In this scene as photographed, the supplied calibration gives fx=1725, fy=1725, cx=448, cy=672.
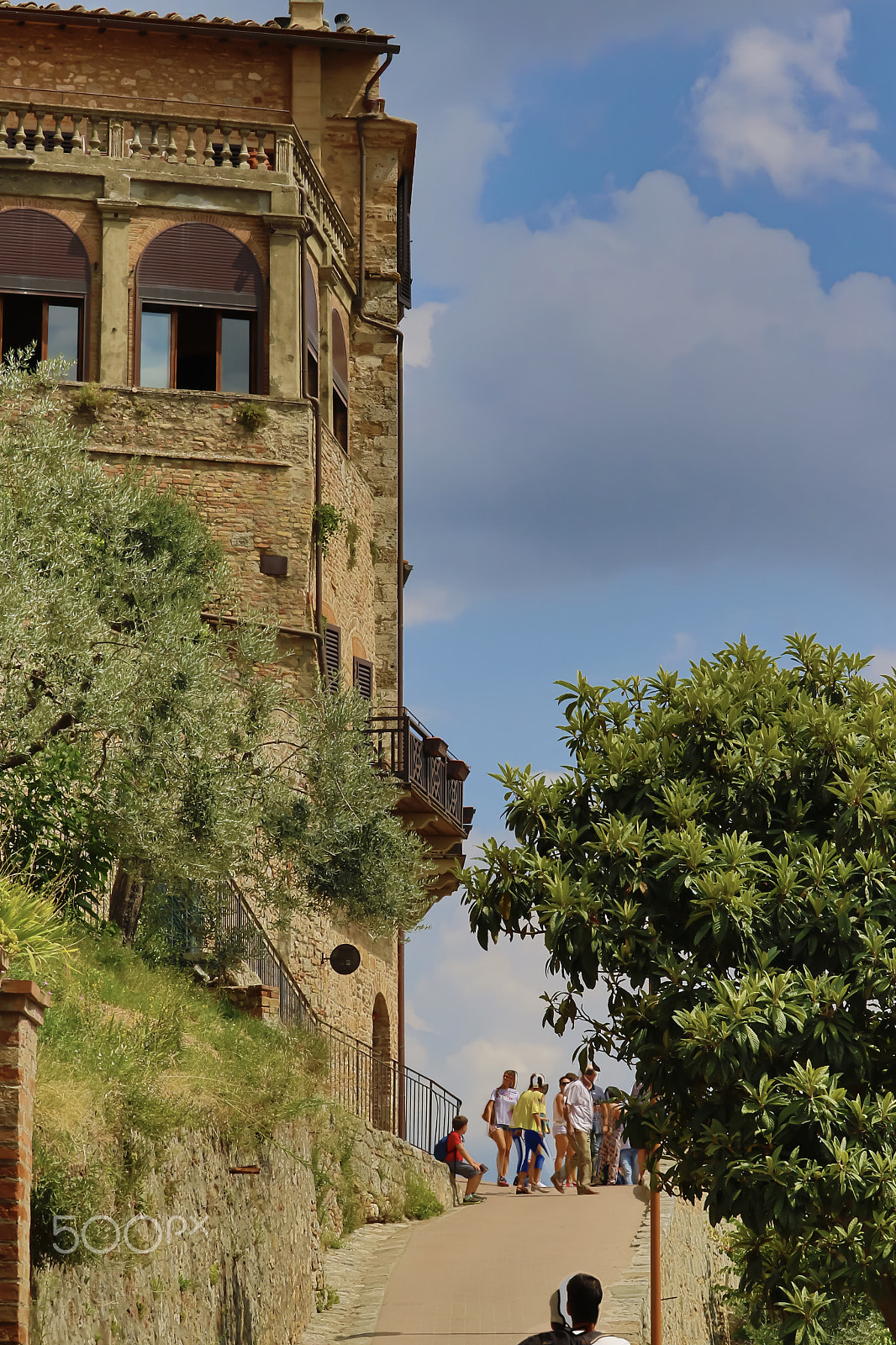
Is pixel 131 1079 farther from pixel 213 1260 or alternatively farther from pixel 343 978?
pixel 343 978

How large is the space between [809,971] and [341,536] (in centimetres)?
1795

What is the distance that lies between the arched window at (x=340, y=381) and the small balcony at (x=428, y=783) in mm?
5072

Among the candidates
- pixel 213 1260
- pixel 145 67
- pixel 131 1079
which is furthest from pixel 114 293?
pixel 131 1079

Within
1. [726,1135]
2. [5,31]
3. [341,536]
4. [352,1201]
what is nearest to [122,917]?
[352,1201]

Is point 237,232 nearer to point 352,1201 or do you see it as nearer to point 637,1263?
point 352,1201

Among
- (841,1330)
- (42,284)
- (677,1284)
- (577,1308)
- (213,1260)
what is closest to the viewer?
(577,1308)

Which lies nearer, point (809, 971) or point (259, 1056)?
point (809, 971)

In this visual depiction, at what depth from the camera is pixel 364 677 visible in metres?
30.0

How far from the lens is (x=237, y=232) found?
27.0m

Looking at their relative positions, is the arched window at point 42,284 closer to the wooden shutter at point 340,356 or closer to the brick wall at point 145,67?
the wooden shutter at point 340,356

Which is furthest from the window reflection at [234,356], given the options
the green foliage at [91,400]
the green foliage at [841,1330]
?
the green foliage at [841,1330]

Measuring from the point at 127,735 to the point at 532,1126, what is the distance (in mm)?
10354

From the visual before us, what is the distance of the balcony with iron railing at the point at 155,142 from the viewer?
87.2 ft

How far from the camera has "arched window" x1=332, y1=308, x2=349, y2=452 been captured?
29594 mm
